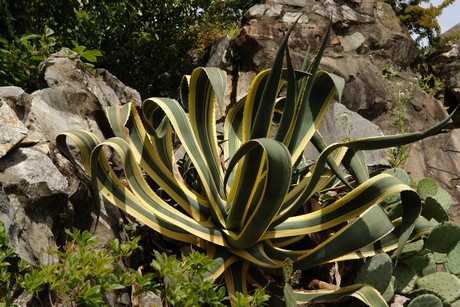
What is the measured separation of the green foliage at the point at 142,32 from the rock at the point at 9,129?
66.1 inches

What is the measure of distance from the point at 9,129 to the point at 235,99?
248cm

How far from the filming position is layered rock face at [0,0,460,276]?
2.30 m

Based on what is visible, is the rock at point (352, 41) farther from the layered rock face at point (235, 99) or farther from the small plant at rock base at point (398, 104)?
the small plant at rock base at point (398, 104)

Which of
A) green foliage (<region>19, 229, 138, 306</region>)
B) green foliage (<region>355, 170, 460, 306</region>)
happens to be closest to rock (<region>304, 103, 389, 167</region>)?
green foliage (<region>355, 170, 460, 306</region>)

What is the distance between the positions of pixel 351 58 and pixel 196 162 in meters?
2.91

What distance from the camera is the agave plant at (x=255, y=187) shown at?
244 centimetres

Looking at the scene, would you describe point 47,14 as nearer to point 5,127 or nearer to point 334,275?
point 5,127

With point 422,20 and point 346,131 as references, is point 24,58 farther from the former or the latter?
point 422,20

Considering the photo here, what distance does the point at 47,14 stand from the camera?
4.06 metres

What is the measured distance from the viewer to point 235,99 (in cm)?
466

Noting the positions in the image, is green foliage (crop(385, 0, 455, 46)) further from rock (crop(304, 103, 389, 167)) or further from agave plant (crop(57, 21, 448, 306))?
agave plant (crop(57, 21, 448, 306))

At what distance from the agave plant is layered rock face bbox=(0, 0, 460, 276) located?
16 centimetres

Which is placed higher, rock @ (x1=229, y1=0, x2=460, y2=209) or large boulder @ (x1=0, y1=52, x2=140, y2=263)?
large boulder @ (x1=0, y1=52, x2=140, y2=263)

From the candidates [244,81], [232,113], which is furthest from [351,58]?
[232,113]
